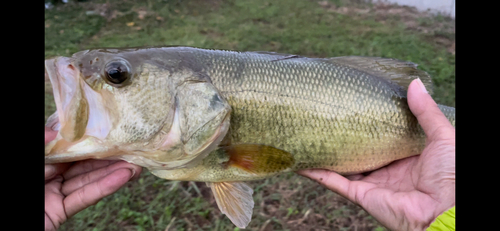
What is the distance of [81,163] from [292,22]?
6442 mm

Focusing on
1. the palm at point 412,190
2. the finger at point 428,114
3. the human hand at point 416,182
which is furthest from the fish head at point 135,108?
the finger at point 428,114

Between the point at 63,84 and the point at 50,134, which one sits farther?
the point at 50,134

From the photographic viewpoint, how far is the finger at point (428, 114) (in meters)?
1.87

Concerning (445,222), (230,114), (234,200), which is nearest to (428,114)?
(445,222)

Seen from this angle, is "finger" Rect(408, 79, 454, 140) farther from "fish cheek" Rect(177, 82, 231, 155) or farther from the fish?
"fish cheek" Rect(177, 82, 231, 155)

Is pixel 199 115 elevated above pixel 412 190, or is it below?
above

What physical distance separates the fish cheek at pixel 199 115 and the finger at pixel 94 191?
54 cm

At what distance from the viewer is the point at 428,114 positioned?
1906 mm

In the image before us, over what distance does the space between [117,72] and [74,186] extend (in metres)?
0.93

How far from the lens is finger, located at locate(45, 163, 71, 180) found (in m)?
1.79

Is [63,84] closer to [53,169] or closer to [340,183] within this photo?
[53,169]

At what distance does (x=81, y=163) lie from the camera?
2070mm

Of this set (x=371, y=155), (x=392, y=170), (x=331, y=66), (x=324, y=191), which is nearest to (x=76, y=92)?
(x=331, y=66)

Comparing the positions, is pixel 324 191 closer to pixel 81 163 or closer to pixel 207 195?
pixel 207 195
